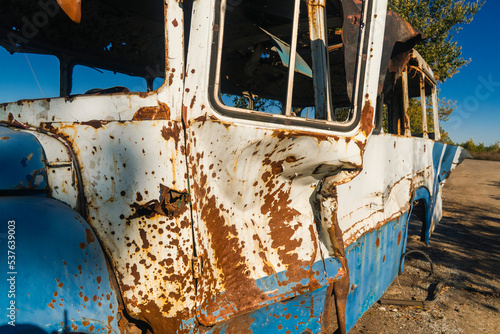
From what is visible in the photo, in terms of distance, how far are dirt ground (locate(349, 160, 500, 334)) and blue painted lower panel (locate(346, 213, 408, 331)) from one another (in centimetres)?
41

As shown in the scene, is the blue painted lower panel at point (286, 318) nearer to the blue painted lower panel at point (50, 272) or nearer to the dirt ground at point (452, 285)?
the blue painted lower panel at point (50, 272)

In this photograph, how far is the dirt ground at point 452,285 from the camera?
2.87 meters

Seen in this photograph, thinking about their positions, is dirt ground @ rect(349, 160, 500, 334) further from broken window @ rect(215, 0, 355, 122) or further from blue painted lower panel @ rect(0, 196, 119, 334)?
blue painted lower panel @ rect(0, 196, 119, 334)

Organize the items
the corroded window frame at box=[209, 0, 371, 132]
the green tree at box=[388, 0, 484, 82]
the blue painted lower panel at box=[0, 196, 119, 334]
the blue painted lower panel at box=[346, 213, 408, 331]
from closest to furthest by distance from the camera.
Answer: the blue painted lower panel at box=[0, 196, 119, 334], the corroded window frame at box=[209, 0, 371, 132], the blue painted lower panel at box=[346, 213, 408, 331], the green tree at box=[388, 0, 484, 82]

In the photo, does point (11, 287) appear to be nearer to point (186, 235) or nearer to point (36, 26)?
point (186, 235)

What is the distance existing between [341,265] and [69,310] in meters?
1.18

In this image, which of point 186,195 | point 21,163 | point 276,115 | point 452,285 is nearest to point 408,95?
point 452,285


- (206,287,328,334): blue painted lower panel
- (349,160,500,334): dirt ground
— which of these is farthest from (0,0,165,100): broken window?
(349,160,500,334): dirt ground

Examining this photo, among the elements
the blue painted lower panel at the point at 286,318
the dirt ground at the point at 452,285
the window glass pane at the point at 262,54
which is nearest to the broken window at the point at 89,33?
the window glass pane at the point at 262,54

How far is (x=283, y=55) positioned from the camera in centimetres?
177

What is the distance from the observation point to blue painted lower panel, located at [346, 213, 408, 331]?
2.05m

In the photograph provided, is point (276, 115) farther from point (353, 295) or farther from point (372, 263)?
point (372, 263)

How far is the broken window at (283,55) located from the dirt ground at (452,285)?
185 centimetres

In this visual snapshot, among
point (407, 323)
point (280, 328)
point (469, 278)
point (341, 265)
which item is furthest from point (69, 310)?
point (469, 278)
